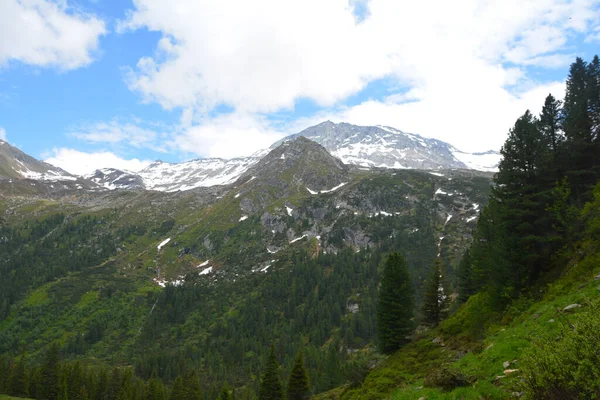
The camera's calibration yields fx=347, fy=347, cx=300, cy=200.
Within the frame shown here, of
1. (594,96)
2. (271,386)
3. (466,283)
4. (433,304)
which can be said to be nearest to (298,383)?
(271,386)

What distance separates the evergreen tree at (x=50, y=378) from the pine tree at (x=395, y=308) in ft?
273

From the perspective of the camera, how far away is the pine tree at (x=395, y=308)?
4834cm

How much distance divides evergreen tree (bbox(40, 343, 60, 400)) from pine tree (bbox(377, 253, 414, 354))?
83.2m

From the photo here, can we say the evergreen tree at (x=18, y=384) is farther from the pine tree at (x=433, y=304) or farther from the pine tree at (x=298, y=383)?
the pine tree at (x=433, y=304)

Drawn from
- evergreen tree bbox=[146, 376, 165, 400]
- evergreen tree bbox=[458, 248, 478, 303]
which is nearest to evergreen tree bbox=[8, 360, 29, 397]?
evergreen tree bbox=[146, 376, 165, 400]

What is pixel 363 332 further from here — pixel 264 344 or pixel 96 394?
pixel 96 394

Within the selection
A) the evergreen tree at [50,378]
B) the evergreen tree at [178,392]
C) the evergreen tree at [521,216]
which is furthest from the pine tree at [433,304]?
the evergreen tree at [50,378]

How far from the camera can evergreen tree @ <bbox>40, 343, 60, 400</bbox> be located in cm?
8506

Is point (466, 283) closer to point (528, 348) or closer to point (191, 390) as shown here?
point (528, 348)

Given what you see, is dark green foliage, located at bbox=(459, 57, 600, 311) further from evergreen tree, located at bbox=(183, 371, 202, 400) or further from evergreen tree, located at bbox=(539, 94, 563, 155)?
evergreen tree, located at bbox=(183, 371, 202, 400)

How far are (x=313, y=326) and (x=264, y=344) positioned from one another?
23642 millimetres

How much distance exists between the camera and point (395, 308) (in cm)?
4922

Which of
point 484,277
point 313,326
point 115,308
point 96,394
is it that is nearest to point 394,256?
point 484,277

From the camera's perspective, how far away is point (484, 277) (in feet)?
→ 159
